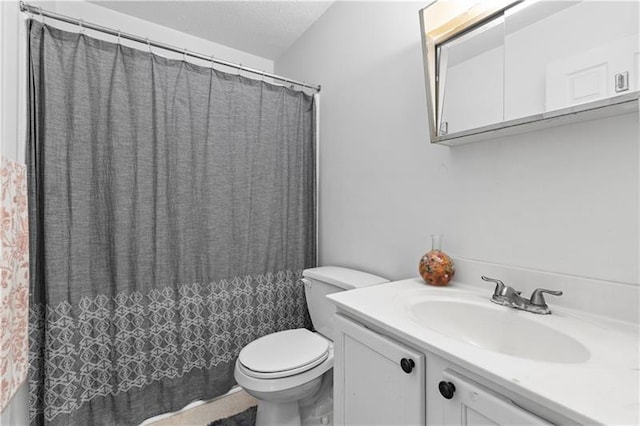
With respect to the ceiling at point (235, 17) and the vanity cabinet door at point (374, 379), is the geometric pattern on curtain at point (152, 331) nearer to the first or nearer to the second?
the vanity cabinet door at point (374, 379)

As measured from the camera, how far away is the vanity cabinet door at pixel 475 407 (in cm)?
55

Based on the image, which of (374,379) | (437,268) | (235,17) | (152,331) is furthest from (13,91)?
(437,268)

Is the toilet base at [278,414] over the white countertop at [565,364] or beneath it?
beneath

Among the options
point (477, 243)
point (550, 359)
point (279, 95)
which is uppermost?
point (279, 95)

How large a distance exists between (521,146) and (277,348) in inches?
51.5

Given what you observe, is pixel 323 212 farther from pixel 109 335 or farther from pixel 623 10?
pixel 623 10

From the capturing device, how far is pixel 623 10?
2.58 feet

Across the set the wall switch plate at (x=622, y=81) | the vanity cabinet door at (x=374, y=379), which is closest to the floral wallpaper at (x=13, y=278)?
the vanity cabinet door at (x=374, y=379)

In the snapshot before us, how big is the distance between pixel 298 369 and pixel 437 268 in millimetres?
718

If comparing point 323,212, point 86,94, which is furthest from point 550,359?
point 86,94

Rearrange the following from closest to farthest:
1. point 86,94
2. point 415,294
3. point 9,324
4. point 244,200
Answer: point 9,324, point 415,294, point 86,94, point 244,200

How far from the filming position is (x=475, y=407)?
24.0 inches

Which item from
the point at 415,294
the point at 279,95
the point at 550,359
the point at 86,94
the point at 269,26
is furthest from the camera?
the point at 269,26

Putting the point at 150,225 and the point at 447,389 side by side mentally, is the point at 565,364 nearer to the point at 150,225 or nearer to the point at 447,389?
the point at 447,389
